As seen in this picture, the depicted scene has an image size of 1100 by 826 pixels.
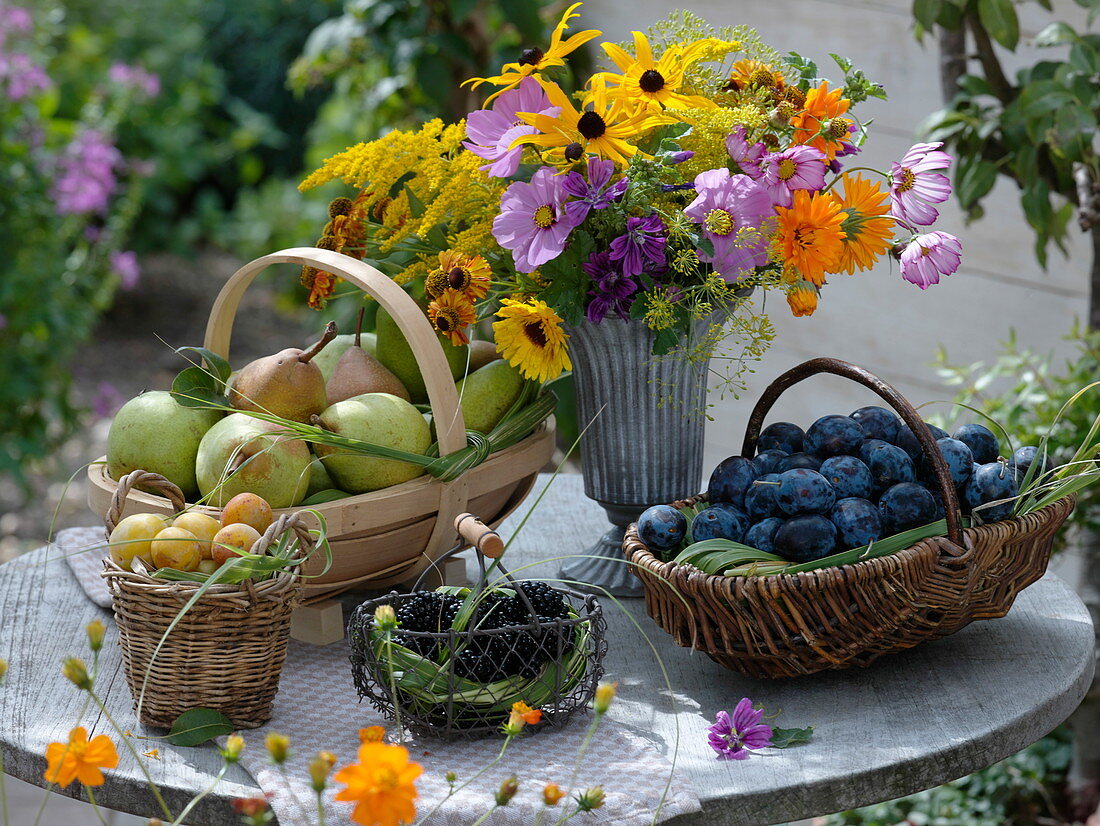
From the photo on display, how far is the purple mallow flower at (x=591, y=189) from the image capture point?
1.09m

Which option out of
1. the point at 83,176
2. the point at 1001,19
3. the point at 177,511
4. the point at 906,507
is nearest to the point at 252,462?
the point at 177,511

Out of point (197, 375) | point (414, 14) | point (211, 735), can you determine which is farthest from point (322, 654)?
point (414, 14)

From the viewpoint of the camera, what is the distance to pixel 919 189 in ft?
3.76

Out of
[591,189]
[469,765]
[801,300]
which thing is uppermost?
[591,189]

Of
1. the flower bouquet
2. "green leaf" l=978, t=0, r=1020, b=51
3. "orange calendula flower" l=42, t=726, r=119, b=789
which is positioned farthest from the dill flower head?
"green leaf" l=978, t=0, r=1020, b=51

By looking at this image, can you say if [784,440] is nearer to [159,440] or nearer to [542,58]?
[542,58]

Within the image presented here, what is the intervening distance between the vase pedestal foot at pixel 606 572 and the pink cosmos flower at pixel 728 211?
377 millimetres

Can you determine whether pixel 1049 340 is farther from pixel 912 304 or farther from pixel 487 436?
pixel 487 436

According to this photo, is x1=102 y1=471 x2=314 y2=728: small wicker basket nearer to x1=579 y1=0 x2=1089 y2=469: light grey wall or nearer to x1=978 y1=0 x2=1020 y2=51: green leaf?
x1=978 y1=0 x2=1020 y2=51: green leaf

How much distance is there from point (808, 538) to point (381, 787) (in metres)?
0.53

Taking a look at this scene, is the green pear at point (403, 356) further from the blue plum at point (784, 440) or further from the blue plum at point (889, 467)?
the blue plum at point (889, 467)

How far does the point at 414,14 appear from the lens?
8.89 feet

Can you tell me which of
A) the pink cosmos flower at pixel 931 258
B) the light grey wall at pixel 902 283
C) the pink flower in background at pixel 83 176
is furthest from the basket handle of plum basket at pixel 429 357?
the pink flower in background at pixel 83 176

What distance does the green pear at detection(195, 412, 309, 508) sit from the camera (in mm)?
1140
